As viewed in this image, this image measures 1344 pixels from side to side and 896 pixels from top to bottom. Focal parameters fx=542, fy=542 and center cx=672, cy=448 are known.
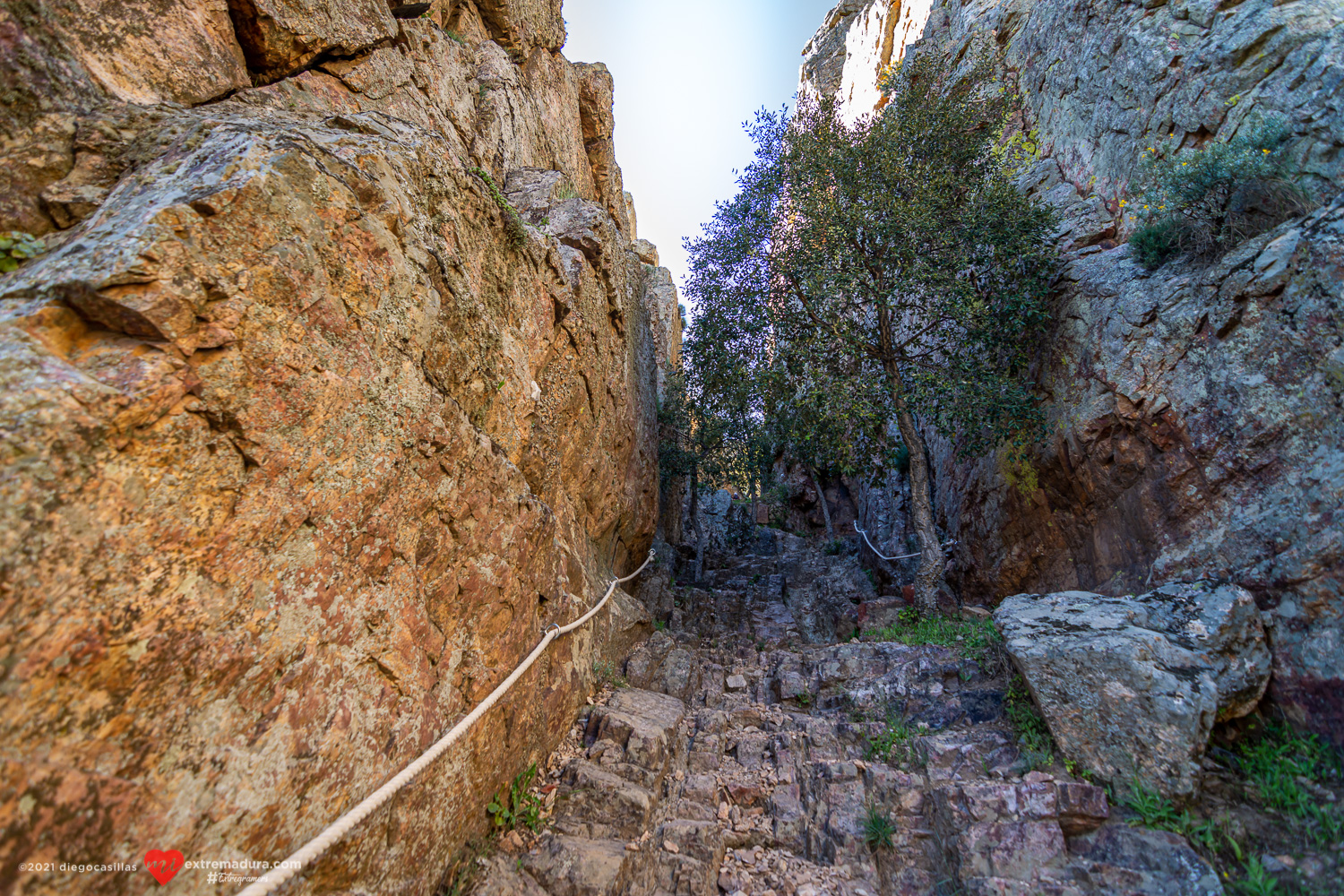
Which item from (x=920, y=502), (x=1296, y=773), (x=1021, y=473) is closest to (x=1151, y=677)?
(x=1296, y=773)

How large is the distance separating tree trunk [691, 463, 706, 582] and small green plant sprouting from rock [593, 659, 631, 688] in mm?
9476

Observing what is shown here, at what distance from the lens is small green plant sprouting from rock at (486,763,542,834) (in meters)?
4.23

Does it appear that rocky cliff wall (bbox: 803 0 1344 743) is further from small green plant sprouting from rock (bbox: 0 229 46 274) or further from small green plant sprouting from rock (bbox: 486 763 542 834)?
small green plant sprouting from rock (bbox: 0 229 46 274)

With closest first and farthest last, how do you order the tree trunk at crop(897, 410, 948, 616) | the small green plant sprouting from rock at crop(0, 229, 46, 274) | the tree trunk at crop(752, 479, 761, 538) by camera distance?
1. the small green plant sprouting from rock at crop(0, 229, 46, 274)
2. the tree trunk at crop(897, 410, 948, 616)
3. the tree trunk at crop(752, 479, 761, 538)

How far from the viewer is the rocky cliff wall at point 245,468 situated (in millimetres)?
2086

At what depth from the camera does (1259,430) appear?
5.46m

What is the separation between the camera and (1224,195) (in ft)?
21.0

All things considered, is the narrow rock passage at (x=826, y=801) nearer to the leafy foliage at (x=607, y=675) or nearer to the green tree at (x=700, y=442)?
the leafy foliage at (x=607, y=675)

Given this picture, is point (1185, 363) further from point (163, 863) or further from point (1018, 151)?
point (163, 863)

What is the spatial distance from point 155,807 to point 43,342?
79.7 inches

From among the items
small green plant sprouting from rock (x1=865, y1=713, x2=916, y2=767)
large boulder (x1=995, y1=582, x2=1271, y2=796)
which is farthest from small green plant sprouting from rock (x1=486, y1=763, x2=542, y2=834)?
large boulder (x1=995, y1=582, x2=1271, y2=796)

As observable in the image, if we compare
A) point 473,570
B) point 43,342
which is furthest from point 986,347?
point 43,342

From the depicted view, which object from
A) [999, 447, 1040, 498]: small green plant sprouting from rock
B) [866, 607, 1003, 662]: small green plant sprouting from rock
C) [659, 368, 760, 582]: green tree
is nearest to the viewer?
[866, 607, 1003, 662]: small green plant sprouting from rock

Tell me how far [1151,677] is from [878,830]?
2672 millimetres
